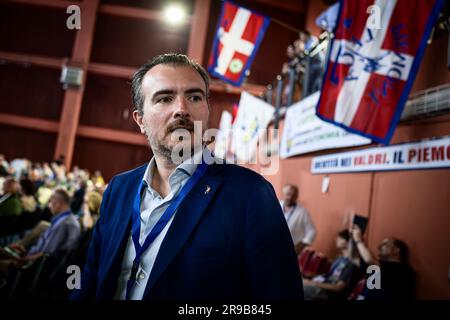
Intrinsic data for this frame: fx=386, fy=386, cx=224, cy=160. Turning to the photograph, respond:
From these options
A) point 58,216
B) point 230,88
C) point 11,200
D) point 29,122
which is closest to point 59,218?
point 58,216

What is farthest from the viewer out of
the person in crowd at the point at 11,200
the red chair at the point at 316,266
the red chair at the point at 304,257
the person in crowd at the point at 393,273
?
the person in crowd at the point at 11,200

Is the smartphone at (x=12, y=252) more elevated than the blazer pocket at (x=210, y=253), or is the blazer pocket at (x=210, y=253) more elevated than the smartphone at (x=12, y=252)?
the blazer pocket at (x=210, y=253)

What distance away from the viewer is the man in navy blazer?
1.12 metres

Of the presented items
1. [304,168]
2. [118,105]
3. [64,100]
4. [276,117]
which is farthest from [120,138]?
[304,168]

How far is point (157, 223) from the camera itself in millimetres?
1240

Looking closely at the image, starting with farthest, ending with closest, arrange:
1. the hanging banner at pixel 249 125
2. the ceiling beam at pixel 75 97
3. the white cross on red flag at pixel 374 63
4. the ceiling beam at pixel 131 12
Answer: the ceiling beam at pixel 131 12 < the ceiling beam at pixel 75 97 < the hanging banner at pixel 249 125 < the white cross on red flag at pixel 374 63

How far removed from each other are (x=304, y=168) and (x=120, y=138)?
1039 centimetres

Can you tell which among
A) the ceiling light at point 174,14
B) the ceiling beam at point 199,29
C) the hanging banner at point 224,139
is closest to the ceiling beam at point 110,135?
the ceiling beam at point 199,29

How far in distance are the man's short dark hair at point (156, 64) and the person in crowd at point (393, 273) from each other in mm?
2339

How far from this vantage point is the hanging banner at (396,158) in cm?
304

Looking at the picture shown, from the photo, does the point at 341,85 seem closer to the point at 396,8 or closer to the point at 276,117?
the point at 396,8

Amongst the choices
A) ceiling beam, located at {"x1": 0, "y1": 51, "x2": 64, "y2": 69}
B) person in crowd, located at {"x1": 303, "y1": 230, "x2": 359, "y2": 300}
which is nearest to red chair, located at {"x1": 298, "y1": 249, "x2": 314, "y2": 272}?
person in crowd, located at {"x1": 303, "y1": 230, "x2": 359, "y2": 300}

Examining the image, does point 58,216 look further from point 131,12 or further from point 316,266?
point 131,12

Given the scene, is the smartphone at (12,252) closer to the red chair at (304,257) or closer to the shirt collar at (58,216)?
the shirt collar at (58,216)
